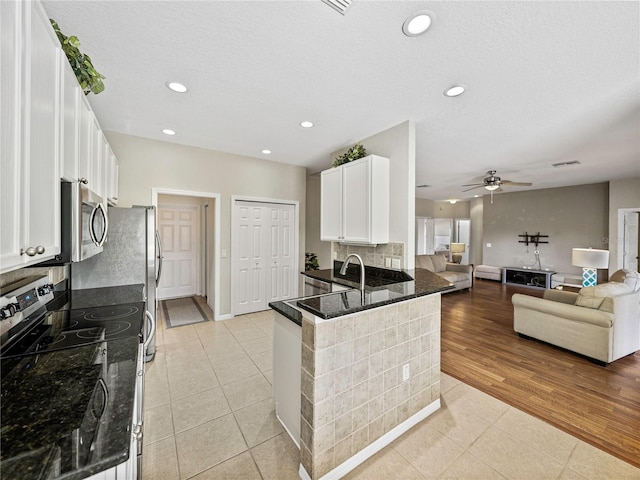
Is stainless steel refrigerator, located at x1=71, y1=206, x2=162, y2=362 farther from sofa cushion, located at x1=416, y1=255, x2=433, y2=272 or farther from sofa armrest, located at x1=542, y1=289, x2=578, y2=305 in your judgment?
sofa cushion, located at x1=416, y1=255, x2=433, y2=272

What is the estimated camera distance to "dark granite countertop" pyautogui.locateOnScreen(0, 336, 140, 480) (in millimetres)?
667

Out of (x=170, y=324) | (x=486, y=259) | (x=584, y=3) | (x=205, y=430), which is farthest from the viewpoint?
(x=486, y=259)

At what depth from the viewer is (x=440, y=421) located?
207cm

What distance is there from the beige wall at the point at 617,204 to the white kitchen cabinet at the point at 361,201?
6.27 metres

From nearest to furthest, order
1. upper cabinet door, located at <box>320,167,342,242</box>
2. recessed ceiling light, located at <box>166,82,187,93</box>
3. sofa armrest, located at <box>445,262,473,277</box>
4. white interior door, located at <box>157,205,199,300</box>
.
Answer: recessed ceiling light, located at <box>166,82,187,93</box>, upper cabinet door, located at <box>320,167,342,242</box>, white interior door, located at <box>157,205,199,300</box>, sofa armrest, located at <box>445,262,473,277</box>

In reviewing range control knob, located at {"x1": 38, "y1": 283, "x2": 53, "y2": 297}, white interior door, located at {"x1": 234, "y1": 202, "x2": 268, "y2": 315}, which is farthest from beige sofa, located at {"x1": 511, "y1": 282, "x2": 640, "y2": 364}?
range control knob, located at {"x1": 38, "y1": 283, "x2": 53, "y2": 297}

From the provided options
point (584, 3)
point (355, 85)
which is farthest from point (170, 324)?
point (584, 3)

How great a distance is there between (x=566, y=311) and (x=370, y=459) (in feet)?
9.96

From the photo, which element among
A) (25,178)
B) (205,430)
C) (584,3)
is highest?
(584,3)

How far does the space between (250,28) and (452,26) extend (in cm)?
120

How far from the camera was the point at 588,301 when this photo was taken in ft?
10.2

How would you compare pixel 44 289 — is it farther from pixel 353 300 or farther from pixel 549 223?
pixel 549 223

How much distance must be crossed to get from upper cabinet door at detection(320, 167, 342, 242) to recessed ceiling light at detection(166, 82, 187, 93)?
72.1 inches

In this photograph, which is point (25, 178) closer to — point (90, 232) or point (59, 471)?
point (90, 232)
